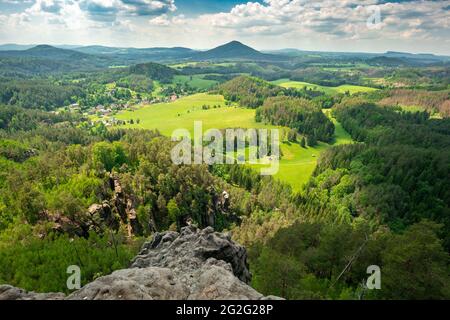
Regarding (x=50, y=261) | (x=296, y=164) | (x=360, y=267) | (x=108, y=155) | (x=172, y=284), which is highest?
(x=172, y=284)

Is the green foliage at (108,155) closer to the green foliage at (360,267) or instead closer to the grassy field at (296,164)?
the green foliage at (360,267)

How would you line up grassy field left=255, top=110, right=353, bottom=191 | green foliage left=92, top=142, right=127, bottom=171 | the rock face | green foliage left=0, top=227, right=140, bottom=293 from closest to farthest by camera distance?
the rock face
green foliage left=0, top=227, right=140, bottom=293
green foliage left=92, top=142, right=127, bottom=171
grassy field left=255, top=110, right=353, bottom=191

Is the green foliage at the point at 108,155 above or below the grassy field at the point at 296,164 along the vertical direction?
above

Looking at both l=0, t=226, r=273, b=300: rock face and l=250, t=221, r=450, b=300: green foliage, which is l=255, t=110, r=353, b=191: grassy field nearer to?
l=250, t=221, r=450, b=300: green foliage

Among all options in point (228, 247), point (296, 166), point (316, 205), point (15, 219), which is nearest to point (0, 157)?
A: point (15, 219)

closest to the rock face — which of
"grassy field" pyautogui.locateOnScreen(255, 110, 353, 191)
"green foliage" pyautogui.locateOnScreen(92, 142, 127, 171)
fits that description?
"green foliage" pyautogui.locateOnScreen(92, 142, 127, 171)

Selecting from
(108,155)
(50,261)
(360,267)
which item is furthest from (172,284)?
(108,155)

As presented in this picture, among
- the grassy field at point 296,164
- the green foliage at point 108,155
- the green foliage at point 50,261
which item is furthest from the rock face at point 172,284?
the grassy field at point 296,164

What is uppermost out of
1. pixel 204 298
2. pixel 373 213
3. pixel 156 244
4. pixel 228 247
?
pixel 204 298

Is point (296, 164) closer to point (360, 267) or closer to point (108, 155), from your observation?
point (108, 155)

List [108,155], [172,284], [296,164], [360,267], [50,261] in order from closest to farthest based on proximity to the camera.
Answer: [172,284] → [360,267] → [50,261] → [108,155] → [296,164]
